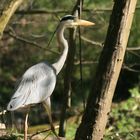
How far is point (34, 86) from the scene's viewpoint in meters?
3.91

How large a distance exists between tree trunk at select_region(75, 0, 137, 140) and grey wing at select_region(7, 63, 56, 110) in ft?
3.22

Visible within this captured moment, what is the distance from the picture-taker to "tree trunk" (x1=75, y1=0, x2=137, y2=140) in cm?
273

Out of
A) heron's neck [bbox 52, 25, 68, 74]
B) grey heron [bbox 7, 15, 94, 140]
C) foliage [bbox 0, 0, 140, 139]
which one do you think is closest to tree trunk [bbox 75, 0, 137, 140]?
grey heron [bbox 7, 15, 94, 140]

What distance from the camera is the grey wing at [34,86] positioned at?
372 centimetres

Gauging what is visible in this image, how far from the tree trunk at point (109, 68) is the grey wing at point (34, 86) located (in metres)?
0.98

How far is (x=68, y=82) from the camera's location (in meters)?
4.92

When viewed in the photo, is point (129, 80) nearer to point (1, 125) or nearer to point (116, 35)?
point (1, 125)

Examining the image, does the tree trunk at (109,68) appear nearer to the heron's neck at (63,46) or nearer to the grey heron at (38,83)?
the grey heron at (38,83)

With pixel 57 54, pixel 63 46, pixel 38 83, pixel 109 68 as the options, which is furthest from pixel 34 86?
pixel 57 54

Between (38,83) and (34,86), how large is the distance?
0.06 metres

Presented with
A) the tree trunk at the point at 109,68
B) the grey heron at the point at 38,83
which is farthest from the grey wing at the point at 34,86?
the tree trunk at the point at 109,68

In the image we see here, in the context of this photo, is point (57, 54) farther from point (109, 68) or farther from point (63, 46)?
point (109, 68)

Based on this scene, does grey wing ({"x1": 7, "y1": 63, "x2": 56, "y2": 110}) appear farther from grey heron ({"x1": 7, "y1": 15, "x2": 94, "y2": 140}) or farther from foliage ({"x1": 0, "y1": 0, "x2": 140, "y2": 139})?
foliage ({"x1": 0, "y1": 0, "x2": 140, "y2": 139})

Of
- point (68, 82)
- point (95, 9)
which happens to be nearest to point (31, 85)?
point (68, 82)
